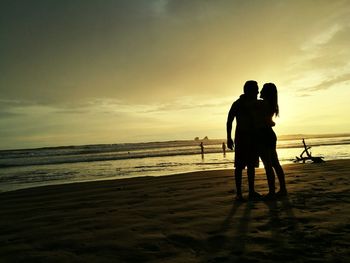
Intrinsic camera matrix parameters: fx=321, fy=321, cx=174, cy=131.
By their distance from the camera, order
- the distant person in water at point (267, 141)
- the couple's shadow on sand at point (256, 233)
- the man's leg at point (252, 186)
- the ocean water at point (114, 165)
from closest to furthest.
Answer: the couple's shadow on sand at point (256, 233), the man's leg at point (252, 186), the distant person in water at point (267, 141), the ocean water at point (114, 165)

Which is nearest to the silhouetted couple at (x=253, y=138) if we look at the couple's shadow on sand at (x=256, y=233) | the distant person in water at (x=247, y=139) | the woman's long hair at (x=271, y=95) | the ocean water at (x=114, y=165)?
the distant person in water at (x=247, y=139)

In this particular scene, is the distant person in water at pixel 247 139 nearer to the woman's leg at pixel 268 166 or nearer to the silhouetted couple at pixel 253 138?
the silhouetted couple at pixel 253 138

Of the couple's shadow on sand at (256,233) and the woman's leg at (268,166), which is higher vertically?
the woman's leg at (268,166)

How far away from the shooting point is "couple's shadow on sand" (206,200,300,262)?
3117mm

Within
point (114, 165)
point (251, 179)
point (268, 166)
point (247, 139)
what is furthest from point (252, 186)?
point (114, 165)

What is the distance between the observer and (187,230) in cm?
396

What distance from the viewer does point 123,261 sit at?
307cm

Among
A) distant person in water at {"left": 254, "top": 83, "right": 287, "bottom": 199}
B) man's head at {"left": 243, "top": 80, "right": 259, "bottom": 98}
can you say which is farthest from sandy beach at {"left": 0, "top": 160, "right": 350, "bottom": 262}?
man's head at {"left": 243, "top": 80, "right": 259, "bottom": 98}

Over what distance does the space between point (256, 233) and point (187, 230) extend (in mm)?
827

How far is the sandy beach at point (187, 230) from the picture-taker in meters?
3.15

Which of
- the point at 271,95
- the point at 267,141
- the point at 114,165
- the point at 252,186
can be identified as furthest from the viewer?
the point at 114,165

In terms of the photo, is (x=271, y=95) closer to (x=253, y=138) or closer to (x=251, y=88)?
(x=251, y=88)

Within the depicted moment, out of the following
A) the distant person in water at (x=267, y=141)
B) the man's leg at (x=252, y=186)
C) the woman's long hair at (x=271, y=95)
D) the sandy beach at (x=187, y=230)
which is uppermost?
the woman's long hair at (x=271, y=95)

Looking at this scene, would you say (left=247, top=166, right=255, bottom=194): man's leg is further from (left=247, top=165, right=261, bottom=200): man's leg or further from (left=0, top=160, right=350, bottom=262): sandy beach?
(left=0, top=160, right=350, bottom=262): sandy beach
